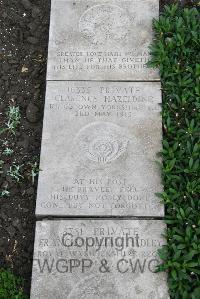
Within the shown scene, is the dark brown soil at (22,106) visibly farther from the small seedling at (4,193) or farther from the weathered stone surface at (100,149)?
the weathered stone surface at (100,149)

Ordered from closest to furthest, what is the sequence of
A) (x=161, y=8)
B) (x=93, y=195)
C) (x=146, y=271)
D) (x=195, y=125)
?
(x=146, y=271)
(x=93, y=195)
(x=195, y=125)
(x=161, y=8)

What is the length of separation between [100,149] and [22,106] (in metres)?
1.00

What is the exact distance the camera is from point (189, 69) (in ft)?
14.8

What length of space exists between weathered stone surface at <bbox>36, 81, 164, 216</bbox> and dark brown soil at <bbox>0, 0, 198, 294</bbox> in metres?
0.27

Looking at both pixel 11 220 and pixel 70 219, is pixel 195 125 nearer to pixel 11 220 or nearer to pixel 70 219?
pixel 70 219

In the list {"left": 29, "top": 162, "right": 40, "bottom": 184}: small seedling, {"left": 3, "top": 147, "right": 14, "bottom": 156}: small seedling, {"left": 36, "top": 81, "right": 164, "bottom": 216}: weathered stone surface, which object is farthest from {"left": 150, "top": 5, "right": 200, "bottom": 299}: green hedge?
{"left": 3, "top": 147, "right": 14, "bottom": 156}: small seedling

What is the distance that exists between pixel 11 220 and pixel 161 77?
A: 6.22ft

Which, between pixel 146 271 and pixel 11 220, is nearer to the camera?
pixel 146 271

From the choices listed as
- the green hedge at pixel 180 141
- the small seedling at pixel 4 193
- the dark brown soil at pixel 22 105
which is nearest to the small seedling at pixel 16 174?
the dark brown soil at pixel 22 105

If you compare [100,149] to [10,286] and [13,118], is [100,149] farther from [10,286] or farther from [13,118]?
[10,286]

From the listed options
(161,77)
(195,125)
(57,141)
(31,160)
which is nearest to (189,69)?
(161,77)

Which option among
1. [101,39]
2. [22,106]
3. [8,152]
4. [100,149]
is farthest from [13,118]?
[101,39]

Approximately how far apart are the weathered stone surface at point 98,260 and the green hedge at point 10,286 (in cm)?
15

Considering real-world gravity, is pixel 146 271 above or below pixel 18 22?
below
